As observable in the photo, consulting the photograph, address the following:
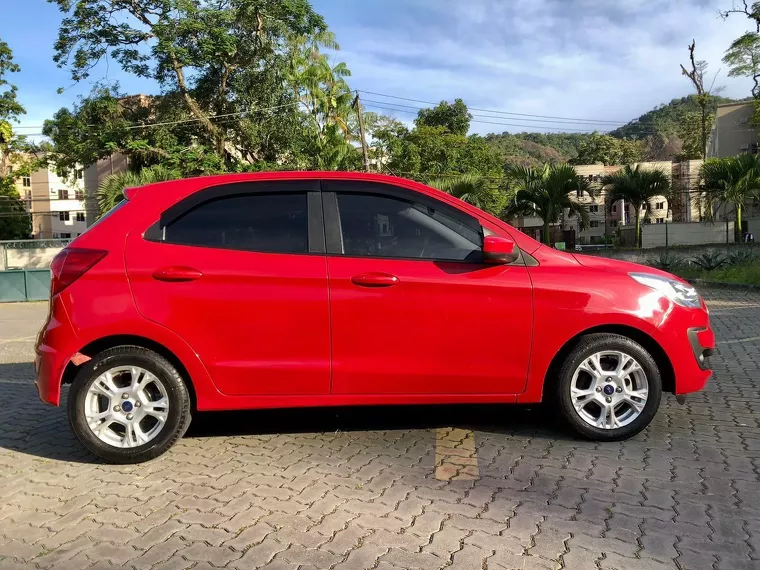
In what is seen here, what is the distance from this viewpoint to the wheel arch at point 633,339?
13.1 ft

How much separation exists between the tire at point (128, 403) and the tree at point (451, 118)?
5456 centimetres

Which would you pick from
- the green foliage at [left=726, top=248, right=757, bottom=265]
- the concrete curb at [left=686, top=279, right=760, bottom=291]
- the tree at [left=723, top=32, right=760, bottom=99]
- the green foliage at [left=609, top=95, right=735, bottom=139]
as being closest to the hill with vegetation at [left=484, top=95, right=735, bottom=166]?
the green foliage at [left=609, top=95, right=735, bottom=139]

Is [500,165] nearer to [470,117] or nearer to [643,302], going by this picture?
[470,117]

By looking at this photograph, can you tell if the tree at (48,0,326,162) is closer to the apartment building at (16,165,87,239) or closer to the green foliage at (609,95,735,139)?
the apartment building at (16,165,87,239)

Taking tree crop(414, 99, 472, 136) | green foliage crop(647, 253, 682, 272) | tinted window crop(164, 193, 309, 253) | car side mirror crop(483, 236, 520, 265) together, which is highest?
tree crop(414, 99, 472, 136)

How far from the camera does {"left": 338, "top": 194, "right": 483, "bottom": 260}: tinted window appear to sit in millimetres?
3959

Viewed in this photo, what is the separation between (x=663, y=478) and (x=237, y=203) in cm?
308

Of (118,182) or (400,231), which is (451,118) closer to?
(118,182)

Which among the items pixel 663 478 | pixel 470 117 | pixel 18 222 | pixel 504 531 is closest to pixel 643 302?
pixel 663 478

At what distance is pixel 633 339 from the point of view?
13.3ft

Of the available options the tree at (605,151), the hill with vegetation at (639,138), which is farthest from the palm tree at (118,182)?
the tree at (605,151)

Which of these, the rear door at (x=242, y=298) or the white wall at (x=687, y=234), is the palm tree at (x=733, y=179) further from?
the rear door at (x=242, y=298)

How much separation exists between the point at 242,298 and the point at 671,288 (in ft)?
9.20

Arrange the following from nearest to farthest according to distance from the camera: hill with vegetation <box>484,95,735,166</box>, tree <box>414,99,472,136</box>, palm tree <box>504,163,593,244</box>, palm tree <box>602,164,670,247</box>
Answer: palm tree <box>504,163,593,244</box> → palm tree <box>602,164,670,247</box> → tree <box>414,99,472,136</box> → hill with vegetation <box>484,95,735,166</box>
